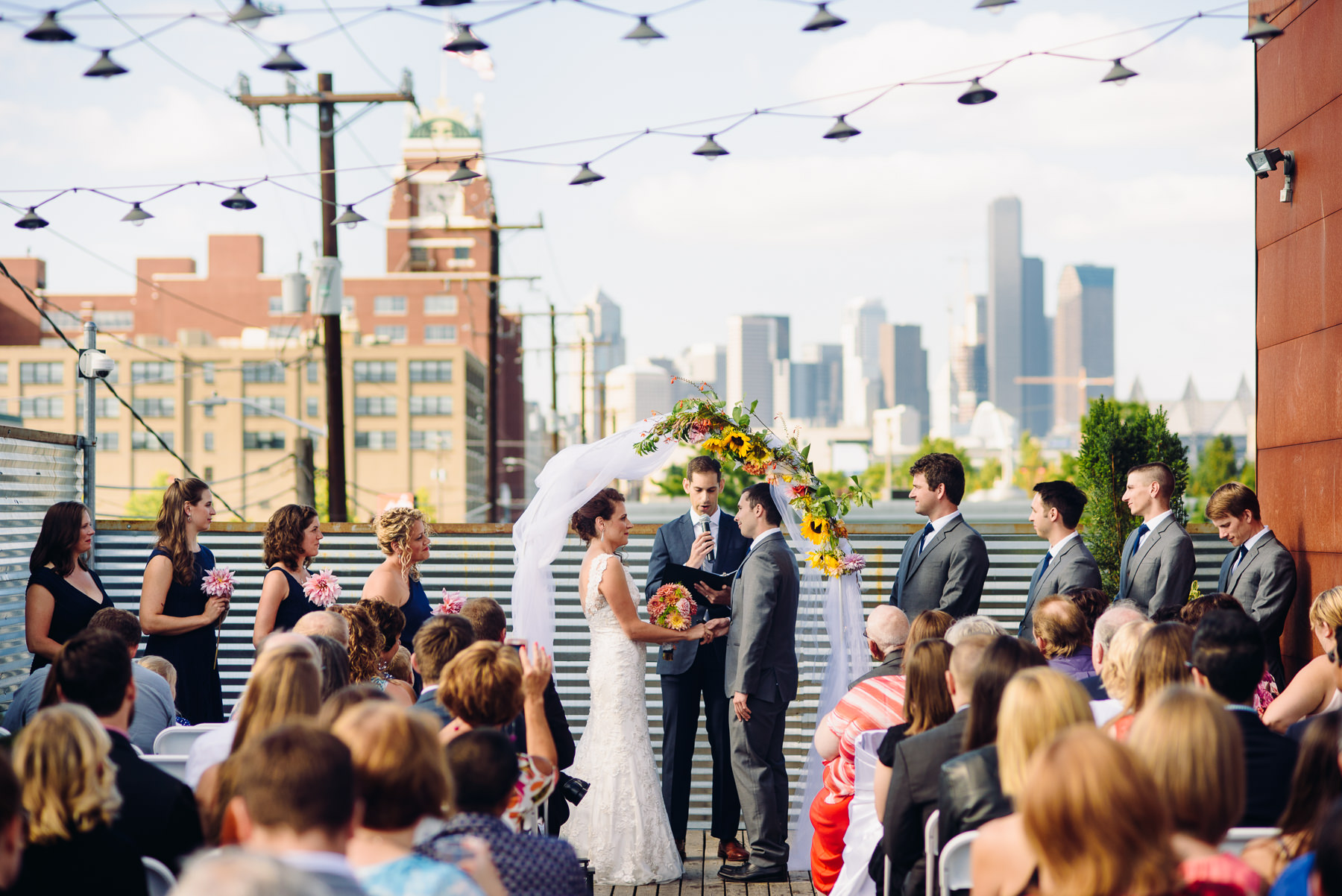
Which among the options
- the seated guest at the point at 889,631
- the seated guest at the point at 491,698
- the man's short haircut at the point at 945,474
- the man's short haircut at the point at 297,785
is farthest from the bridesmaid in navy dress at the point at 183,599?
the man's short haircut at the point at 297,785

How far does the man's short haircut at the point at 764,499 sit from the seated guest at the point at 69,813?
3992mm

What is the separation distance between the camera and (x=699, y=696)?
267 inches

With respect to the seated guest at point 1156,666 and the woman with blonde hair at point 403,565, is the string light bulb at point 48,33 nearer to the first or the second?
the woman with blonde hair at point 403,565

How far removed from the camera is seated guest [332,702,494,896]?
105 inches

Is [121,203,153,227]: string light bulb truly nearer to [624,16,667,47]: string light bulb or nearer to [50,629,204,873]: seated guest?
[624,16,667,47]: string light bulb

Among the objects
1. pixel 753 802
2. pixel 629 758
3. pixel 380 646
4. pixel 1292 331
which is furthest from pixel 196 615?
pixel 1292 331

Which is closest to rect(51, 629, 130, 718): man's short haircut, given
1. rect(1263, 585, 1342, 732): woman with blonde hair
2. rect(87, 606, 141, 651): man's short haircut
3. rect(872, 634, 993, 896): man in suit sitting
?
rect(87, 606, 141, 651): man's short haircut

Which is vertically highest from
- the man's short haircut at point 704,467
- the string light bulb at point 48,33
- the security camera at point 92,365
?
the string light bulb at point 48,33

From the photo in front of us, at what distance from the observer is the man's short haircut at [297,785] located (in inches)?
94.9

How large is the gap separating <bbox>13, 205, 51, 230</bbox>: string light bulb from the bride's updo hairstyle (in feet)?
17.4

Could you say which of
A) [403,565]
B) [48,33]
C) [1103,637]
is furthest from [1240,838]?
[48,33]

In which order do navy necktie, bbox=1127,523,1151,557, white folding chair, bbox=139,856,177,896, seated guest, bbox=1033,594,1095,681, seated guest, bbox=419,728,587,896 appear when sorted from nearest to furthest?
seated guest, bbox=419,728,587,896 < white folding chair, bbox=139,856,177,896 < seated guest, bbox=1033,594,1095,681 < navy necktie, bbox=1127,523,1151,557

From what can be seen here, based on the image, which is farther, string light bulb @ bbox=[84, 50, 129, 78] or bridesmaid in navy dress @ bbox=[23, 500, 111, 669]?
string light bulb @ bbox=[84, 50, 129, 78]

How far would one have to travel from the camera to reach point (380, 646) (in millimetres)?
5055
